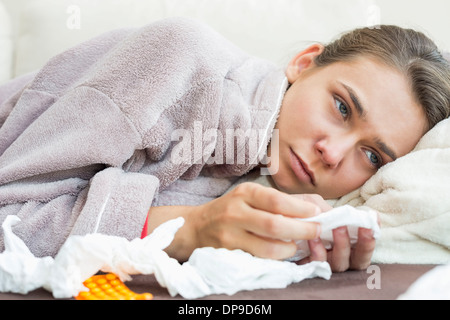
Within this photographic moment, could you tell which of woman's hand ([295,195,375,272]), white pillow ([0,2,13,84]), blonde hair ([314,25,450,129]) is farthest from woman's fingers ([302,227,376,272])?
white pillow ([0,2,13,84])

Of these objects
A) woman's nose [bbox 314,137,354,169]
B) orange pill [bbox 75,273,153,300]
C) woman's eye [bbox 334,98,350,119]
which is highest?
woman's eye [bbox 334,98,350,119]

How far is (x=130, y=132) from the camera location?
0.81 metres

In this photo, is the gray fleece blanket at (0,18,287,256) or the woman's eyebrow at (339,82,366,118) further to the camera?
the woman's eyebrow at (339,82,366,118)

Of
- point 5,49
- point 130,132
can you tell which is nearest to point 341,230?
point 130,132

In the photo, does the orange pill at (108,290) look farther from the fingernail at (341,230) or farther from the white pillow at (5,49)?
the white pillow at (5,49)

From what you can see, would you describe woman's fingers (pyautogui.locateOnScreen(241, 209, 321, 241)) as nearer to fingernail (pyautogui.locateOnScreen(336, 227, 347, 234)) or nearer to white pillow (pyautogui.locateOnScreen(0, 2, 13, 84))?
fingernail (pyautogui.locateOnScreen(336, 227, 347, 234))

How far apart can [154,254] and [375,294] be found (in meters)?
0.26

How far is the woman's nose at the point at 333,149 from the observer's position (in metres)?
0.86

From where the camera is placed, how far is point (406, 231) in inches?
31.1

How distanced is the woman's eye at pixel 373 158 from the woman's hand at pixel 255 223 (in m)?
0.32

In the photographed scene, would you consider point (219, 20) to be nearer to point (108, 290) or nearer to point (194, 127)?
point (194, 127)

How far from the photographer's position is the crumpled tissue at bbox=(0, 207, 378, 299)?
0.57m

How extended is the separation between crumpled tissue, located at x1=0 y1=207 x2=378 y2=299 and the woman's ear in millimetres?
467
